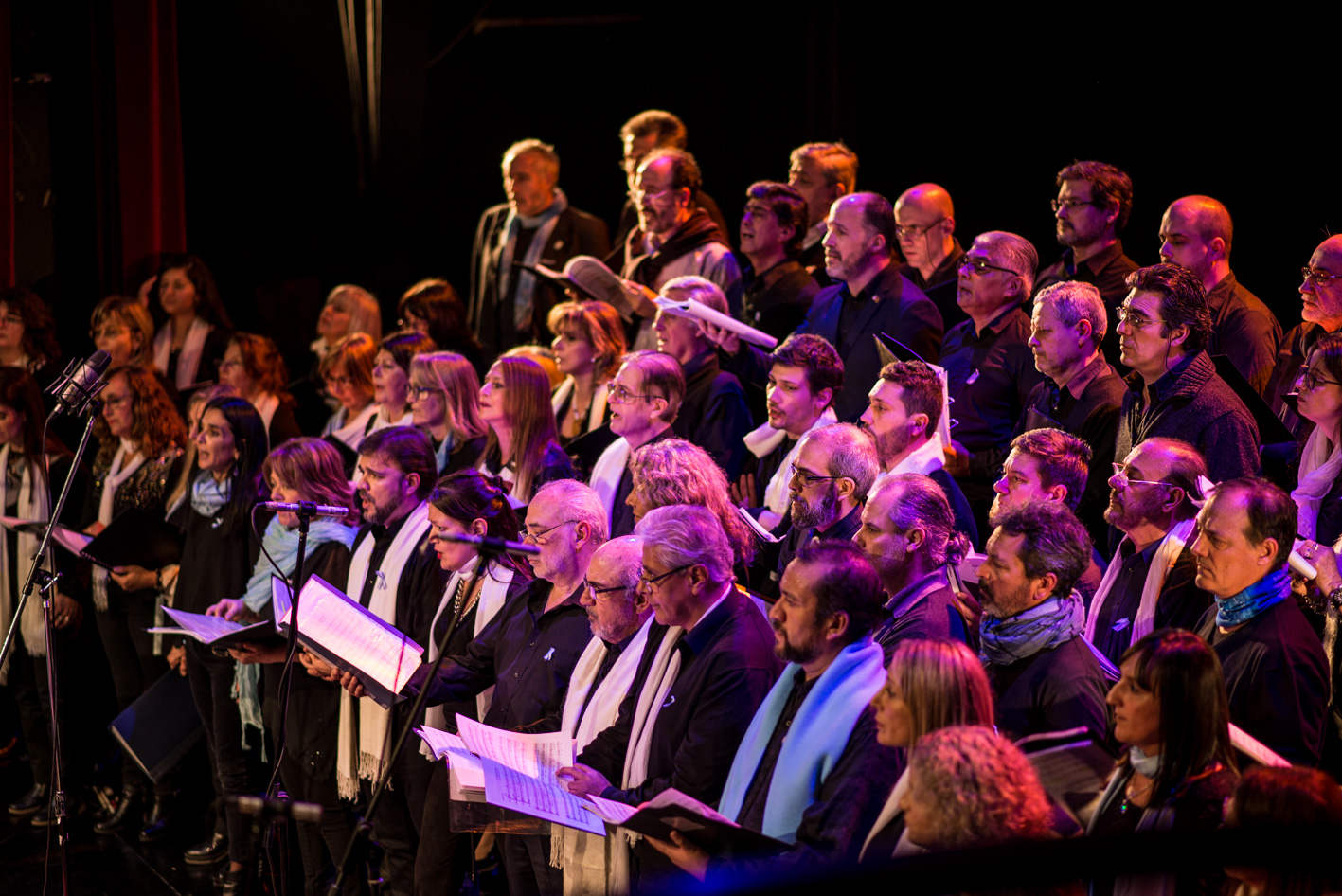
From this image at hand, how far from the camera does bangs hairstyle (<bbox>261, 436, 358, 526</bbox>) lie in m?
4.45

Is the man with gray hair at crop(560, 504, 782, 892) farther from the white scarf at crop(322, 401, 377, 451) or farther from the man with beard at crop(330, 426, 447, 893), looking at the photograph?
the white scarf at crop(322, 401, 377, 451)

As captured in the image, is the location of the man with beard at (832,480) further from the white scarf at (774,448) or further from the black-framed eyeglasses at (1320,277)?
the black-framed eyeglasses at (1320,277)

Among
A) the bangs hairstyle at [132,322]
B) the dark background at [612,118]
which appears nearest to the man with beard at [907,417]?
the dark background at [612,118]

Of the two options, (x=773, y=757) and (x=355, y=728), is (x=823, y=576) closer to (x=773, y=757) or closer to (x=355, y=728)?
(x=773, y=757)

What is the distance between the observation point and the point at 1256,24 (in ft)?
15.9

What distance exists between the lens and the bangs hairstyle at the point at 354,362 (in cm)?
586

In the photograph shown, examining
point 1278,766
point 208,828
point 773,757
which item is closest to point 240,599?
point 208,828

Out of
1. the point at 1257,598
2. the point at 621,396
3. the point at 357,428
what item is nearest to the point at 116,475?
the point at 357,428

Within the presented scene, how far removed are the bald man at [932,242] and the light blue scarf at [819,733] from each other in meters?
2.59

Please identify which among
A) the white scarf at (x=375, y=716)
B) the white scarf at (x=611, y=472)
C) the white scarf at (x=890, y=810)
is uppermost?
the white scarf at (x=611, y=472)

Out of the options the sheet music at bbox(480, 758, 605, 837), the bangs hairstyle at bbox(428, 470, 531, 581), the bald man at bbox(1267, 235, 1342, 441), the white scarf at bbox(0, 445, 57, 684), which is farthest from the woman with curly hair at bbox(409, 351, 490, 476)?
the bald man at bbox(1267, 235, 1342, 441)

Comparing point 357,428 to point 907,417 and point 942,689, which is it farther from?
point 942,689

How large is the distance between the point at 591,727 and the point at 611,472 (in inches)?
55.2

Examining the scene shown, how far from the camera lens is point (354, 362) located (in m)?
5.86
